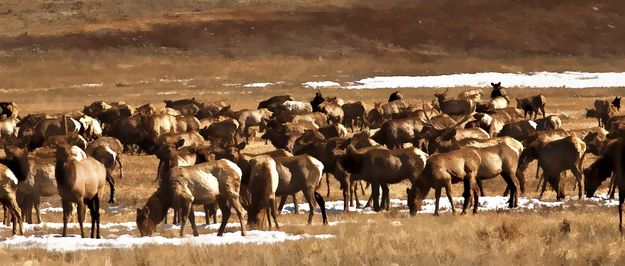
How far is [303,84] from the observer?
8219 cm

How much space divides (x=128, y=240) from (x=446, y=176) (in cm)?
697

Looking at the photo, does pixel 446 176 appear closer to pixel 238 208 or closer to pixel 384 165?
pixel 384 165

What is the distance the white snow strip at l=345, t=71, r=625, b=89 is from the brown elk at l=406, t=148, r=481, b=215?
57544 mm

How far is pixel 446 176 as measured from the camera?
2145 cm

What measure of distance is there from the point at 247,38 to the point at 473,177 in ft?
264

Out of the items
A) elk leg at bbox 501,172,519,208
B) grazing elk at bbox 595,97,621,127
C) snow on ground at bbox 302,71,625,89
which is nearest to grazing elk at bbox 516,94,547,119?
grazing elk at bbox 595,97,621,127

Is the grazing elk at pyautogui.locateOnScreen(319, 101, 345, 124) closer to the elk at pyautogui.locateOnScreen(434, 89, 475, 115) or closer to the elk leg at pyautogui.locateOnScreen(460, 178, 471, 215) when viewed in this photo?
the elk at pyautogui.locateOnScreen(434, 89, 475, 115)

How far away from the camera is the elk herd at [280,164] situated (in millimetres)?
18234

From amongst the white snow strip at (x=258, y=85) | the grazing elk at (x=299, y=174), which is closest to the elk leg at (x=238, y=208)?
the grazing elk at (x=299, y=174)

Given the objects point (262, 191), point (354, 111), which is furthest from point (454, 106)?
point (262, 191)

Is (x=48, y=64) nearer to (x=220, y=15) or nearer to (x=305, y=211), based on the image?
(x=220, y=15)

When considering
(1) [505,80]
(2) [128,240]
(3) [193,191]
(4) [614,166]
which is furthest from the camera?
(1) [505,80]

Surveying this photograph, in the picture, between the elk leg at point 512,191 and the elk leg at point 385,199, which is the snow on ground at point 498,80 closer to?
the elk leg at point 385,199

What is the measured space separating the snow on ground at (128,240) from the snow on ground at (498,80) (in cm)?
6184
